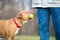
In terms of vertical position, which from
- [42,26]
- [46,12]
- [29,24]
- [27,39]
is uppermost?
[46,12]

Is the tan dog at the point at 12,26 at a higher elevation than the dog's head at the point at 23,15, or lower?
lower

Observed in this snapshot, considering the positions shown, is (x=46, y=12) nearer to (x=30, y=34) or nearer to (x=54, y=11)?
(x=54, y=11)

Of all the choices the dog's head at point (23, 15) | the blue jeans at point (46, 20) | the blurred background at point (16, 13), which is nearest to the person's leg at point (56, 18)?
the blue jeans at point (46, 20)

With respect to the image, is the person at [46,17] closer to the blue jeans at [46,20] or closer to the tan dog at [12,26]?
the blue jeans at [46,20]

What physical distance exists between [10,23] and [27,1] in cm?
90

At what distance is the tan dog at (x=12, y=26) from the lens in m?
2.30

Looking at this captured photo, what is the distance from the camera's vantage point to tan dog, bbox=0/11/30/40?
230 centimetres

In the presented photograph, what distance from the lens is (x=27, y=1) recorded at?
3141mm

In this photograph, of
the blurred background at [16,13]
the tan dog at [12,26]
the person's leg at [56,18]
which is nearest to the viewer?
the person's leg at [56,18]

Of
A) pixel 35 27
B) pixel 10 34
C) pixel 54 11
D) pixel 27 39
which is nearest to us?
pixel 54 11

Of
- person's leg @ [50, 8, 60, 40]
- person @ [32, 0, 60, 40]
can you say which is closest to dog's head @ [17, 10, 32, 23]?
person @ [32, 0, 60, 40]

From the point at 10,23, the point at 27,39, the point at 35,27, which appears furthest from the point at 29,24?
the point at 10,23

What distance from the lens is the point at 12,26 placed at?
2309 mm

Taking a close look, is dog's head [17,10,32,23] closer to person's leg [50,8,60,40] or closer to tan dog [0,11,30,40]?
tan dog [0,11,30,40]
